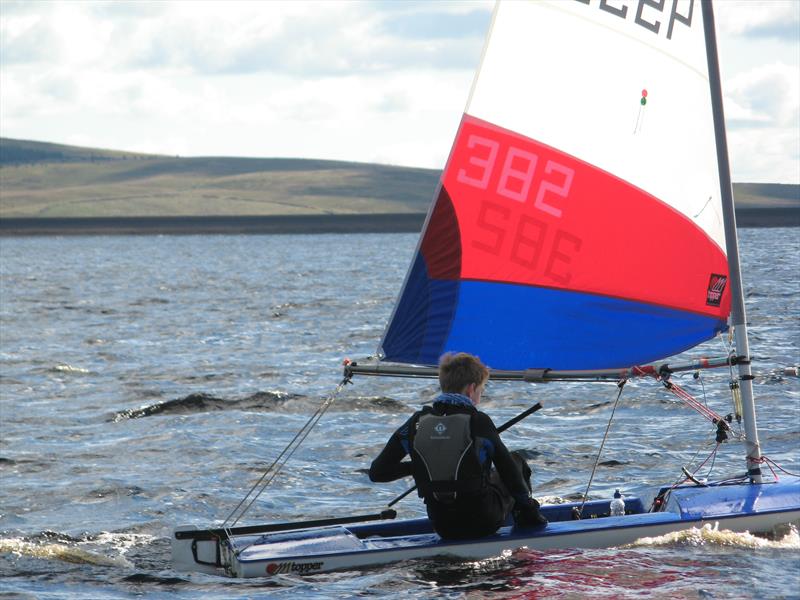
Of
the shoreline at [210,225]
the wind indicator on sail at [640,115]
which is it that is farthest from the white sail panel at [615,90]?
the shoreline at [210,225]

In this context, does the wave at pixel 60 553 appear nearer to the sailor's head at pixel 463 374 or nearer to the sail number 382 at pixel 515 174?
the sailor's head at pixel 463 374

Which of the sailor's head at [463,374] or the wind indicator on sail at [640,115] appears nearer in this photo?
the sailor's head at [463,374]

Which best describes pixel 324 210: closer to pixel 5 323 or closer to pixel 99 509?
pixel 5 323

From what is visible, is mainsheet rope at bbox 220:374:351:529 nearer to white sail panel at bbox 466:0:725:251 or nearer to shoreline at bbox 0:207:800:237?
white sail panel at bbox 466:0:725:251

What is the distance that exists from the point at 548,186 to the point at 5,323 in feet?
93.2

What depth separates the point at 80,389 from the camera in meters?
20.9

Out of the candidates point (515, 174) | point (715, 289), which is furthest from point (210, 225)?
point (715, 289)

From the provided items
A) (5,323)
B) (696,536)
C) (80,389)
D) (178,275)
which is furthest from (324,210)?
(696,536)

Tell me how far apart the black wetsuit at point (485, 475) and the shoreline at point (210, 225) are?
156273 mm

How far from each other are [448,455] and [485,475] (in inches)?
11.8

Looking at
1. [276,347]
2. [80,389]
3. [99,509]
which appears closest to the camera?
[99,509]

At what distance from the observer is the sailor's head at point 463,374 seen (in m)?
8.47

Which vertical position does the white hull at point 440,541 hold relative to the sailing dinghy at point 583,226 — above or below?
below

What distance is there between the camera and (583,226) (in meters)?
9.84
